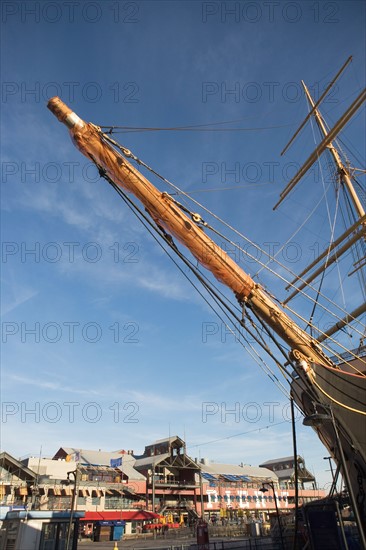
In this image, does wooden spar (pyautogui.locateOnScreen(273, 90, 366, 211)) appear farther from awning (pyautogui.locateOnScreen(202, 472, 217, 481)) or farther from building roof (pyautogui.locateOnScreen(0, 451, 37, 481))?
awning (pyautogui.locateOnScreen(202, 472, 217, 481))

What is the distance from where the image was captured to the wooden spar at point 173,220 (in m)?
12.2

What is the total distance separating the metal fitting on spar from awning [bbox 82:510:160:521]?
3725 centimetres

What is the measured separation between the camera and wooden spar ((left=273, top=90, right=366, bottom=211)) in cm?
2252

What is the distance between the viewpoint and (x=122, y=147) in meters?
12.4

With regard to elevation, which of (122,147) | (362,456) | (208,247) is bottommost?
(362,456)

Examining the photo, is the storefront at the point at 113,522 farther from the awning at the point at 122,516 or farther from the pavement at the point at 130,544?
the pavement at the point at 130,544

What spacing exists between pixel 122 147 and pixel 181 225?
3.08m

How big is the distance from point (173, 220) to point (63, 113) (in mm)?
4681

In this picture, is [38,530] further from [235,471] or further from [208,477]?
[235,471]

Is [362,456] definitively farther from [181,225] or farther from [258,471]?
[258,471]

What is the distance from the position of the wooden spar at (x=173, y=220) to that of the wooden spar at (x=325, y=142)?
47.7 ft

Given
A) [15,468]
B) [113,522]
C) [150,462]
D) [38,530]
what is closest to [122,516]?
[113,522]

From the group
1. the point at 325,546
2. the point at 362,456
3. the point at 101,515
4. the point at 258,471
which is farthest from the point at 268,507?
the point at 362,456

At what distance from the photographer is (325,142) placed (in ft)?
82.5
